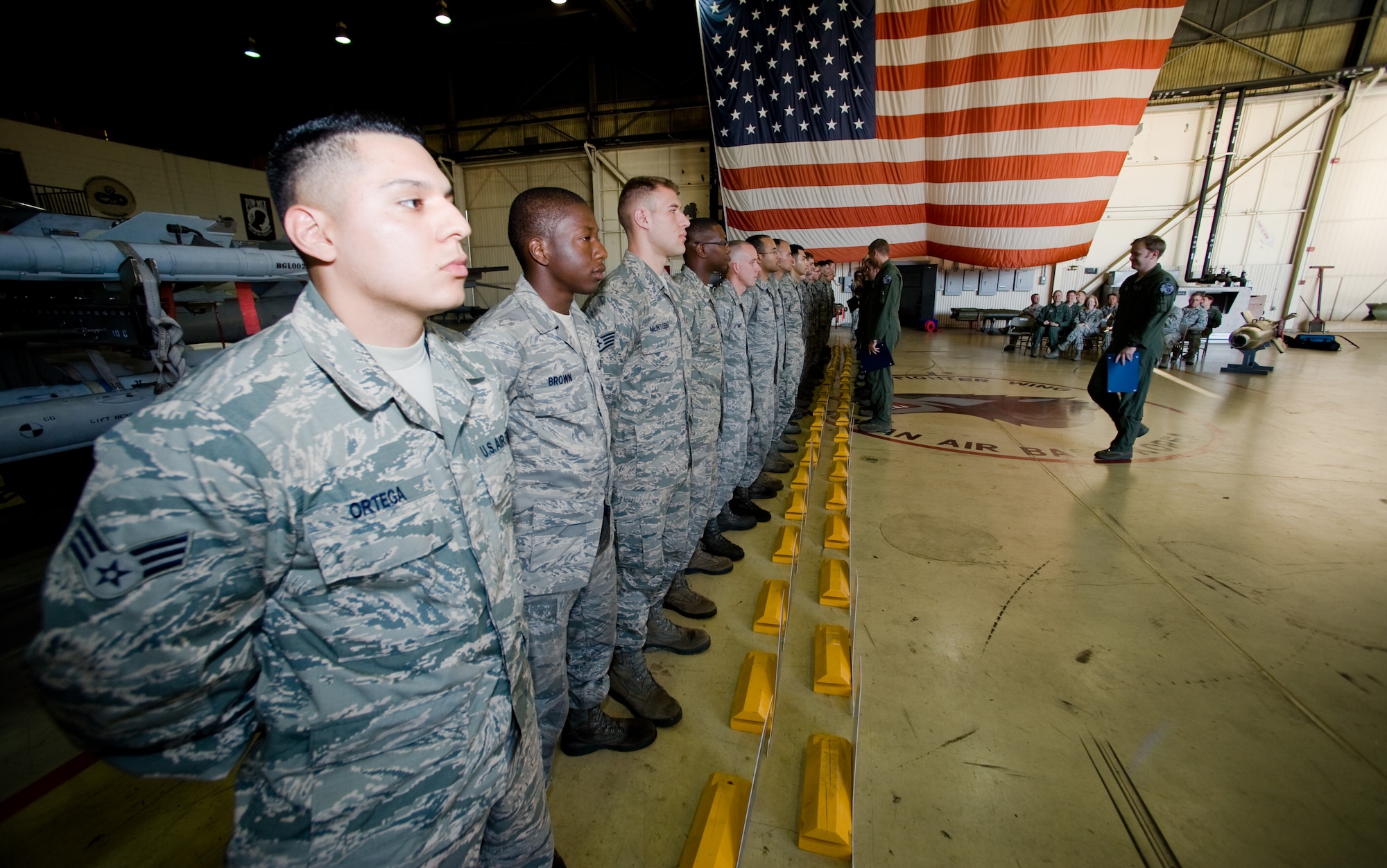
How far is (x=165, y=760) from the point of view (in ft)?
2.53

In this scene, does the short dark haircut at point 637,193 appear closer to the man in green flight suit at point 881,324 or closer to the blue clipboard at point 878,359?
the man in green flight suit at point 881,324

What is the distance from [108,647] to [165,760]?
0.74 feet

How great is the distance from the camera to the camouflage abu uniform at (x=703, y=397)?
269 centimetres

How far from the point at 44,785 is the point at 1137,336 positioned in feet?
22.3

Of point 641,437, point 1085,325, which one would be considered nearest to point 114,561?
point 641,437

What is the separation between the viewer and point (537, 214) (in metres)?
1.75

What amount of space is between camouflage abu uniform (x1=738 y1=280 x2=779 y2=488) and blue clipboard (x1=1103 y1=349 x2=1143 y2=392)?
2992 millimetres

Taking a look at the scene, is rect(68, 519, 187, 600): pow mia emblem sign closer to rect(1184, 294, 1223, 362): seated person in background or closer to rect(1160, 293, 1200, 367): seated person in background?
rect(1160, 293, 1200, 367): seated person in background

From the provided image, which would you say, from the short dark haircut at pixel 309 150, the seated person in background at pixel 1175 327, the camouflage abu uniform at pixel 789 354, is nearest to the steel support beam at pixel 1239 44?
the seated person in background at pixel 1175 327

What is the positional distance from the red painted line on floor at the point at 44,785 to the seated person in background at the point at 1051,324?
13192mm

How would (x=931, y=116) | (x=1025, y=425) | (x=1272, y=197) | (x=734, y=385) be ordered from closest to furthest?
1. (x=734, y=385)
2. (x=1025, y=425)
3. (x=931, y=116)
4. (x=1272, y=197)

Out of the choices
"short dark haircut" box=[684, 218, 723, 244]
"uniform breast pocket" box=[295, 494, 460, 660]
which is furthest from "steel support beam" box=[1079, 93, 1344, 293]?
"uniform breast pocket" box=[295, 494, 460, 660]

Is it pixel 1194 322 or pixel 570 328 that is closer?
pixel 570 328

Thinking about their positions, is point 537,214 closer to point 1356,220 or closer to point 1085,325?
point 1085,325
